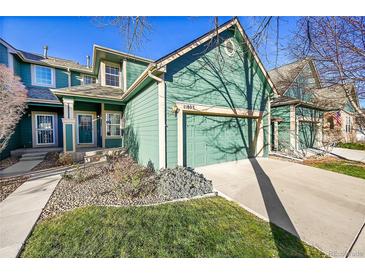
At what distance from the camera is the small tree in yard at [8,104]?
22.0 ft

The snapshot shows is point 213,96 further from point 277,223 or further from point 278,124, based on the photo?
point 278,124

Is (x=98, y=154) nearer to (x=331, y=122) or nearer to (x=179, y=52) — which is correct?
(x=179, y=52)

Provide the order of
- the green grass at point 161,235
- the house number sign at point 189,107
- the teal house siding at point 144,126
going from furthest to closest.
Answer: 1. the house number sign at point 189,107
2. the teal house siding at point 144,126
3. the green grass at point 161,235

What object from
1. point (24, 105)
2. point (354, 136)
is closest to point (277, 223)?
point (24, 105)

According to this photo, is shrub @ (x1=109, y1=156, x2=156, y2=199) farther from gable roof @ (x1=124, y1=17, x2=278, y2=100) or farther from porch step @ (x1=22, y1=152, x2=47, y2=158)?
porch step @ (x1=22, y1=152, x2=47, y2=158)

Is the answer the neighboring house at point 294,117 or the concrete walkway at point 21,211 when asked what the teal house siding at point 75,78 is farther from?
the neighboring house at point 294,117

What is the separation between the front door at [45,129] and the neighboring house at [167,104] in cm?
5

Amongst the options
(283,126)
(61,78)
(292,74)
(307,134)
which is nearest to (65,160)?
(61,78)

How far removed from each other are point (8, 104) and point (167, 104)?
7.74 metres

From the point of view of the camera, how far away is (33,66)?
37.5 ft

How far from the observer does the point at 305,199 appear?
4004 mm

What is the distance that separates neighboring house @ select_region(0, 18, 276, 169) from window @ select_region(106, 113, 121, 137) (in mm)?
60

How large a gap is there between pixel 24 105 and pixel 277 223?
41.1 ft

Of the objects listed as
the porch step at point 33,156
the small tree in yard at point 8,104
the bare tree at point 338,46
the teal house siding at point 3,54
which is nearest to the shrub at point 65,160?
the small tree in yard at point 8,104
